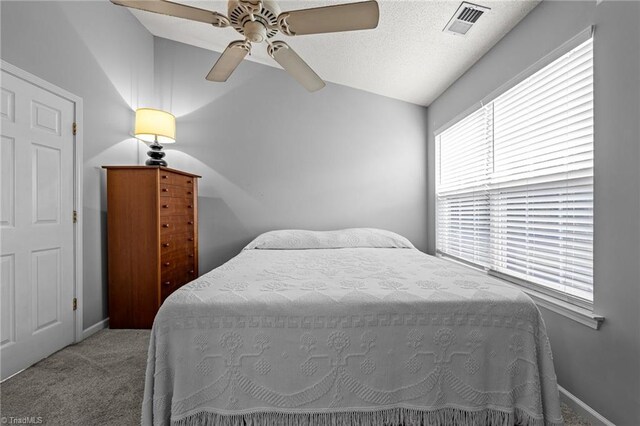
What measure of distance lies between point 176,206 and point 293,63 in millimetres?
1817

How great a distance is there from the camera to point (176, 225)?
281cm

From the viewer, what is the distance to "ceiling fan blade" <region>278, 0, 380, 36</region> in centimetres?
135

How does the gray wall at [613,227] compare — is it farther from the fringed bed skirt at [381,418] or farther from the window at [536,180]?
the fringed bed skirt at [381,418]

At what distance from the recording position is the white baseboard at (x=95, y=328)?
233 centimetres

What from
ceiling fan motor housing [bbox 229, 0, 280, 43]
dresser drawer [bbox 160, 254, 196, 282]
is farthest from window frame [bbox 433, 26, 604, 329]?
dresser drawer [bbox 160, 254, 196, 282]

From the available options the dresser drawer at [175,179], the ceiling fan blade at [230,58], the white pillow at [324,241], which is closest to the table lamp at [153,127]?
the dresser drawer at [175,179]

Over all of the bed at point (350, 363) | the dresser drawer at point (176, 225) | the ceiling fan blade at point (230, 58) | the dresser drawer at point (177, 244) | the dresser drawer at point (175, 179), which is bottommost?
the bed at point (350, 363)

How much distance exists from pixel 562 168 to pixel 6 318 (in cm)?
333

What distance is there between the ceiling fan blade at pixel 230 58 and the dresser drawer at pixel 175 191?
1104mm

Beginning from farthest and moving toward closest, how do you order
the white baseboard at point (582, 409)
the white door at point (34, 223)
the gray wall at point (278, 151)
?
the gray wall at point (278, 151)
the white door at point (34, 223)
the white baseboard at point (582, 409)

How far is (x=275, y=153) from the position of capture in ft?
11.3

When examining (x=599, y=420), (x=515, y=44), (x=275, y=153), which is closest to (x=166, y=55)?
(x=275, y=153)

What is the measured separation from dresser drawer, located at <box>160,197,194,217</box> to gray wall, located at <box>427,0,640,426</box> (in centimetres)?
294

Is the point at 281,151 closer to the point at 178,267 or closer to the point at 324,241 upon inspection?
the point at 324,241
